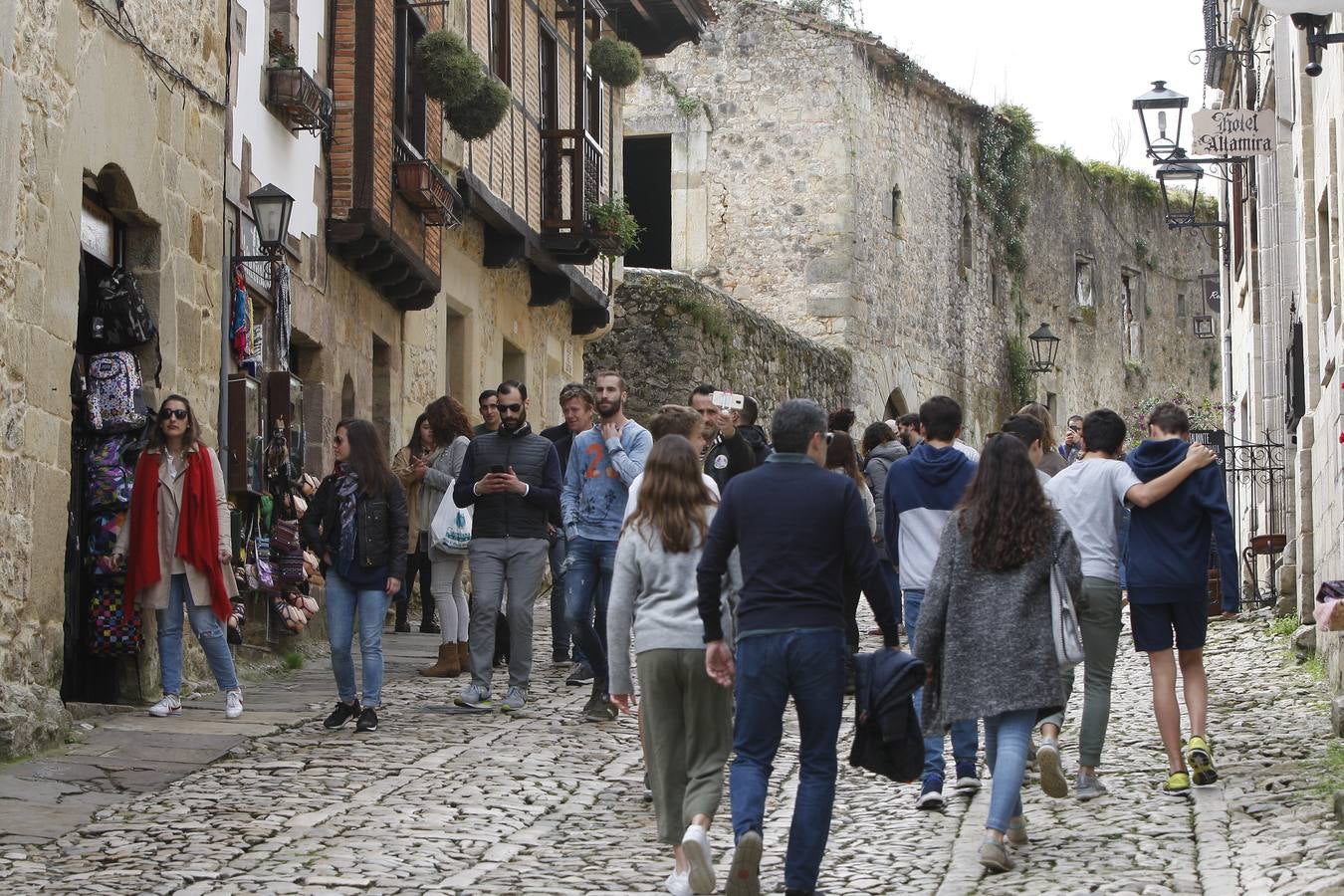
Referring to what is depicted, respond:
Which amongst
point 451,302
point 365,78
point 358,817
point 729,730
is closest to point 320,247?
point 365,78

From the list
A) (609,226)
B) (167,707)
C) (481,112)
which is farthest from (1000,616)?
(609,226)

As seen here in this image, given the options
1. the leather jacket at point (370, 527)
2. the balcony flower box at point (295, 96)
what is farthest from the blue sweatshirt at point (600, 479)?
the balcony flower box at point (295, 96)

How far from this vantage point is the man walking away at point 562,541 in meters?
10.5

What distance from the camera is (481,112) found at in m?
16.1

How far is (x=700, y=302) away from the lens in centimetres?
2328

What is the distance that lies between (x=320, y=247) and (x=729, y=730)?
8505 mm

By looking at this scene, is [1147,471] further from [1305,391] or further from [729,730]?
[1305,391]

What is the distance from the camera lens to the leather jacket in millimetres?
9617

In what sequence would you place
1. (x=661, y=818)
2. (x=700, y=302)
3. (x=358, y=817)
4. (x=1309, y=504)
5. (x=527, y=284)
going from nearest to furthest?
(x=661, y=818) < (x=358, y=817) < (x=1309, y=504) < (x=527, y=284) < (x=700, y=302)

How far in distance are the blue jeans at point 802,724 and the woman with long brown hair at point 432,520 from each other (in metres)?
5.46

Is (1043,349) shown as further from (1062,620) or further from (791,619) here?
(791,619)

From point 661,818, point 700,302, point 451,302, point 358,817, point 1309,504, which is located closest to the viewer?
point 661,818

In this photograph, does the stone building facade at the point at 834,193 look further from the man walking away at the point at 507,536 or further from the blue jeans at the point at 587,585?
the blue jeans at the point at 587,585

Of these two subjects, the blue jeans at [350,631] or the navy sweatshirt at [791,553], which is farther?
the blue jeans at [350,631]
